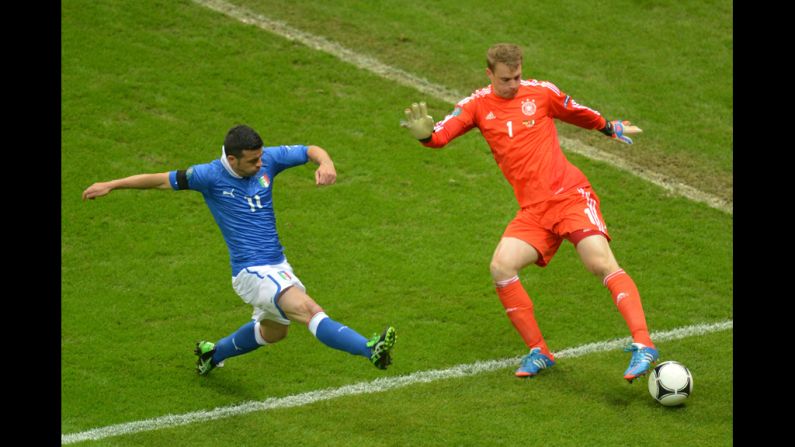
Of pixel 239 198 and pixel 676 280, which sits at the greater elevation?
pixel 239 198

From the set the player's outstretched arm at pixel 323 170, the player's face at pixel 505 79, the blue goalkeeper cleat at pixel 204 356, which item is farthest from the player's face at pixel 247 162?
the player's face at pixel 505 79

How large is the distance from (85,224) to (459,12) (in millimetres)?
6253

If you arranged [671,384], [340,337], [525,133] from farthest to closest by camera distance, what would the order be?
[525,133], [671,384], [340,337]

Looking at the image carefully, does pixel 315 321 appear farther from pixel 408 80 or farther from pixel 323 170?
pixel 408 80

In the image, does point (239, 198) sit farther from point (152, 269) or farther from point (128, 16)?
point (128, 16)

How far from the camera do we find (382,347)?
7766 millimetres

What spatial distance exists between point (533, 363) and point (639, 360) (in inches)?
39.2

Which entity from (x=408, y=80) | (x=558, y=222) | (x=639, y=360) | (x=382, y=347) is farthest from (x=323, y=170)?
(x=408, y=80)

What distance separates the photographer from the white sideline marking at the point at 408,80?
1255 centimetres

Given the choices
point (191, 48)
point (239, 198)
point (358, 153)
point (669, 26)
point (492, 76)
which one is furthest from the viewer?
point (669, 26)

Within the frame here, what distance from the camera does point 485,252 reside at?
11.4 m

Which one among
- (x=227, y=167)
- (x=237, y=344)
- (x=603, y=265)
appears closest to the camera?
(x=227, y=167)

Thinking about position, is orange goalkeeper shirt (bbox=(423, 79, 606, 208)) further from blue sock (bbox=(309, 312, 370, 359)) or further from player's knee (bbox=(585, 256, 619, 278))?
blue sock (bbox=(309, 312, 370, 359))

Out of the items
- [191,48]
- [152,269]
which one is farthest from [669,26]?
[152,269]
